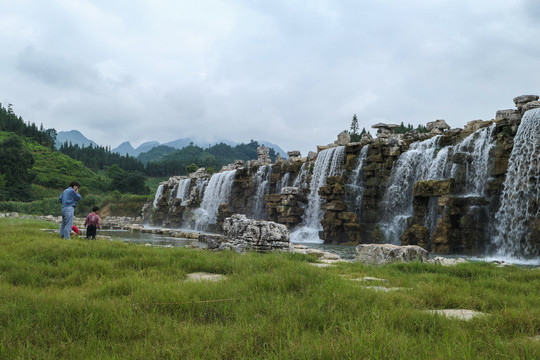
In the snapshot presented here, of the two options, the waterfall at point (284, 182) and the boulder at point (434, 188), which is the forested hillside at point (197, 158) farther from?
the boulder at point (434, 188)

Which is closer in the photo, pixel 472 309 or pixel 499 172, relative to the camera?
pixel 472 309

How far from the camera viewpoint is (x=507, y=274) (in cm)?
659

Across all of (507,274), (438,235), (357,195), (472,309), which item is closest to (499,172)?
(438,235)

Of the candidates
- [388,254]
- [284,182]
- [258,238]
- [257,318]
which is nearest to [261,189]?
[284,182]

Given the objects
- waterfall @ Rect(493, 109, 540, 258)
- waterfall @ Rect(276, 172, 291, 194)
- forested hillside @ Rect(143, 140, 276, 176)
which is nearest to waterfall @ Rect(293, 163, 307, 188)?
waterfall @ Rect(276, 172, 291, 194)

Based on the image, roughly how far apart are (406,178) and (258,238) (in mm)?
14133

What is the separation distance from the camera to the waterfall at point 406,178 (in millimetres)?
20289

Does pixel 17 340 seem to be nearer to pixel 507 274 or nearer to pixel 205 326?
pixel 205 326

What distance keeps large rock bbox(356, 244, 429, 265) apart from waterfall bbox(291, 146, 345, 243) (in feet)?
53.0

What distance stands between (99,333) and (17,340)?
61 centimetres

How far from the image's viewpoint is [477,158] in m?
17.9

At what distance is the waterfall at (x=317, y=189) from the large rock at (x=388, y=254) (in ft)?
53.0

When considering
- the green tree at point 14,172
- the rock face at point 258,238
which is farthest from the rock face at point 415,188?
the green tree at point 14,172

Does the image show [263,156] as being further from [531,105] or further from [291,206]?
[531,105]
